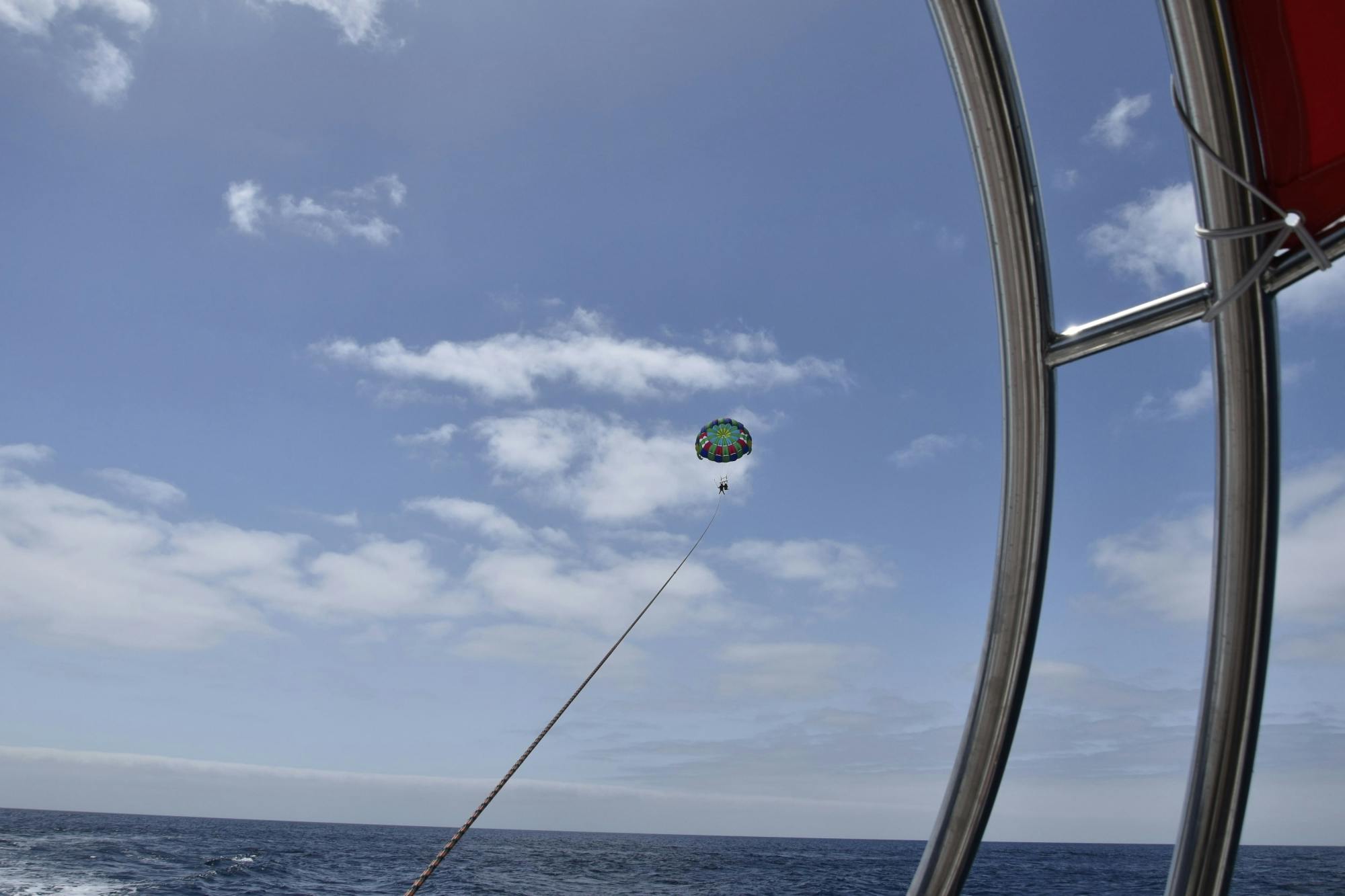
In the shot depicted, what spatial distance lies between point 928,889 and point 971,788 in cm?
39

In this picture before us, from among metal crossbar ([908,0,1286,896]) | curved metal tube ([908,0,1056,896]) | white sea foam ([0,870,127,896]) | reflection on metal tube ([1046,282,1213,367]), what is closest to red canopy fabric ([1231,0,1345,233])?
metal crossbar ([908,0,1286,896])

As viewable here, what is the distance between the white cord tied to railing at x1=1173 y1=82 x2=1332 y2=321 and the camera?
288 centimetres

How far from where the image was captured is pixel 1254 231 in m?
2.93

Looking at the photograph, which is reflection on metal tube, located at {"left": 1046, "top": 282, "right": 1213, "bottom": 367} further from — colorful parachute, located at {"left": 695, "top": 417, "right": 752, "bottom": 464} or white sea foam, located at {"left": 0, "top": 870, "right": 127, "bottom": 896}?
white sea foam, located at {"left": 0, "top": 870, "right": 127, "bottom": 896}

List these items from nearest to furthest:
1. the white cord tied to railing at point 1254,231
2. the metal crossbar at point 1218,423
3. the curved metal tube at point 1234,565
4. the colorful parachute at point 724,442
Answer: the white cord tied to railing at point 1254,231, the metal crossbar at point 1218,423, the curved metal tube at point 1234,565, the colorful parachute at point 724,442

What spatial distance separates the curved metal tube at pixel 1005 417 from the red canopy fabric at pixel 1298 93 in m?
0.70

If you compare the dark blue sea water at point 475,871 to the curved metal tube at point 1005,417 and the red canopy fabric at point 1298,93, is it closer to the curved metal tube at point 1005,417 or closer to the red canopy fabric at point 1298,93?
the curved metal tube at point 1005,417

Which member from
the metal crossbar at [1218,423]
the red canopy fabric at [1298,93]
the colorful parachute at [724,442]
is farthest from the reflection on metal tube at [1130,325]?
the colorful parachute at [724,442]

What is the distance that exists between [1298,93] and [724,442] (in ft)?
63.4

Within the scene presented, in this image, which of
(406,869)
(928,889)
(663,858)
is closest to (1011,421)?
(928,889)

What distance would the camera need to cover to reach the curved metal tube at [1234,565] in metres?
3.26

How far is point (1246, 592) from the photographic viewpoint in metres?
3.53

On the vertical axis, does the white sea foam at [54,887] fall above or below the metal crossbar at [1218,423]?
below

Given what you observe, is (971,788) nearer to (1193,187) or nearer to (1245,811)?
(1245,811)
